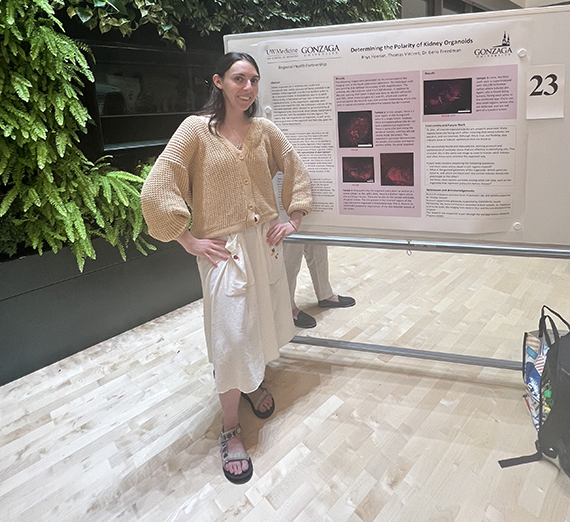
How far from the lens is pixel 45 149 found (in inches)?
90.8

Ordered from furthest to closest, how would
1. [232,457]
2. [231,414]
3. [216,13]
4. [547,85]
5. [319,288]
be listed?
1. [216,13]
2. [319,288]
3. [231,414]
4. [232,457]
5. [547,85]

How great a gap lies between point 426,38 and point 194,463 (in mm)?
1824

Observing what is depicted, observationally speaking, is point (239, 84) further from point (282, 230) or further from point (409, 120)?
point (409, 120)

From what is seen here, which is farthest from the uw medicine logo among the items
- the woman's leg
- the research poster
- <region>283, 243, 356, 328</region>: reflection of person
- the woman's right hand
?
the woman's leg

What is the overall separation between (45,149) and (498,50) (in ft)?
6.85

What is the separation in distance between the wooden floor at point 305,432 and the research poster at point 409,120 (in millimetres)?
791

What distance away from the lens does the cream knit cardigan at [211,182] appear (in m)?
1.55

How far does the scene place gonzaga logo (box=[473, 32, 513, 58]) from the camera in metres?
1.61

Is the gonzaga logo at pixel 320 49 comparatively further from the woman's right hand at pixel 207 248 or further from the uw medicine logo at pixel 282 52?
the woman's right hand at pixel 207 248

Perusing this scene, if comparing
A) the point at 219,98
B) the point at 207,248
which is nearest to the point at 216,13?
the point at 219,98

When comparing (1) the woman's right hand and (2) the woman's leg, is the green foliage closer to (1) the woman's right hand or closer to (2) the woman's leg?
(1) the woman's right hand

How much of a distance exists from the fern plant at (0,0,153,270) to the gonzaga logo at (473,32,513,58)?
6.19ft

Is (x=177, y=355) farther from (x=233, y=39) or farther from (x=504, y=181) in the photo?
(x=504, y=181)

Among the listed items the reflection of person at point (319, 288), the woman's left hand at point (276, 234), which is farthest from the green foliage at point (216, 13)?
Result: the woman's left hand at point (276, 234)
